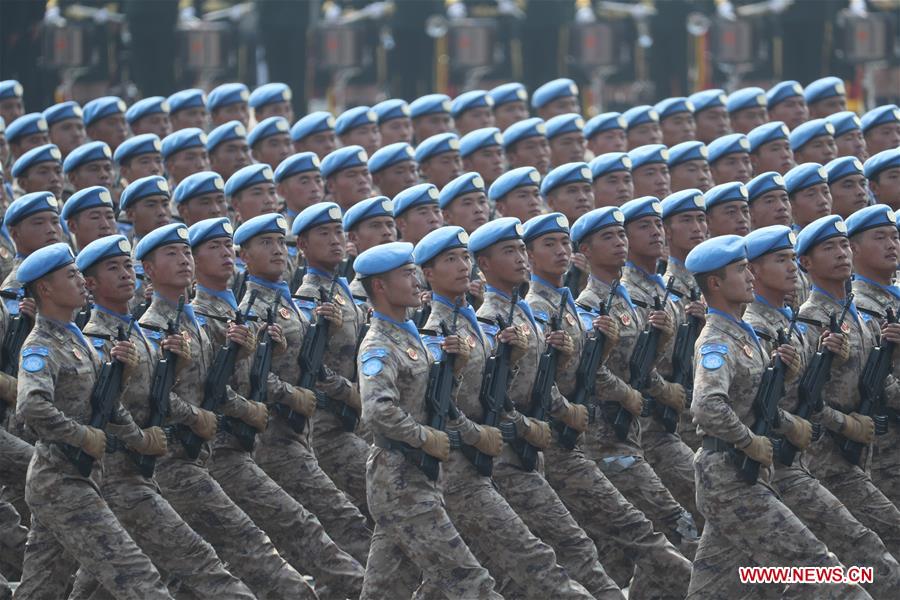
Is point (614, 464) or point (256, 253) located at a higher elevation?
point (256, 253)

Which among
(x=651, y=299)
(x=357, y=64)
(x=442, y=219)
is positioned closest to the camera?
(x=651, y=299)

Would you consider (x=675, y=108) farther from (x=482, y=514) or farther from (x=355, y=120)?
(x=482, y=514)

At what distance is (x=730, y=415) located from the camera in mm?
11117

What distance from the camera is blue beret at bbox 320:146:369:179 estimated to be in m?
16.0

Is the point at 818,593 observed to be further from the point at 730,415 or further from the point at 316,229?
the point at 316,229

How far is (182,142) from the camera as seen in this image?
54.6 ft

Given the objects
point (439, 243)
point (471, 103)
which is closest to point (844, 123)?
point (471, 103)

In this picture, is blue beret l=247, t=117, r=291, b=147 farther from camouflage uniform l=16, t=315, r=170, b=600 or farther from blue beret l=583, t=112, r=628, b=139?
camouflage uniform l=16, t=315, r=170, b=600

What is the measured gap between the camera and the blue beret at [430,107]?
18516 mm

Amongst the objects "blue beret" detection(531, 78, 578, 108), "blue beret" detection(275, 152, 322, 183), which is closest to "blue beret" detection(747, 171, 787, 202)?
"blue beret" detection(275, 152, 322, 183)

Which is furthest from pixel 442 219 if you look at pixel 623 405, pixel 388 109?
pixel 388 109

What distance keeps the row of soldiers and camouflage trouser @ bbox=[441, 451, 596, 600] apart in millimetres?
14

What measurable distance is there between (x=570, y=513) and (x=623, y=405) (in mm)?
866

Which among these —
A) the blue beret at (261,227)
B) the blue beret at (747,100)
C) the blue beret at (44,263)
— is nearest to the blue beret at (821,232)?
the blue beret at (261,227)
